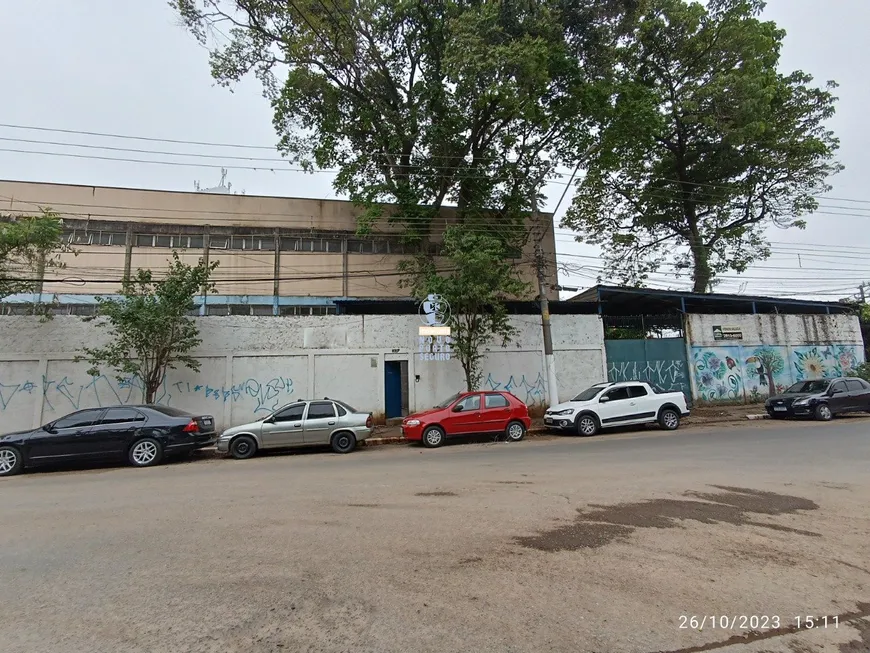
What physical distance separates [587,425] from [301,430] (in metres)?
8.39

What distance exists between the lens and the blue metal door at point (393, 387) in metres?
17.7

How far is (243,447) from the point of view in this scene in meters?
11.9

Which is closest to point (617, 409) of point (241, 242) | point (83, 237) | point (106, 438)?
point (106, 438)

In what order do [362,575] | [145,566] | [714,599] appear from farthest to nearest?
[145,566] → [362,575] → [714,599]

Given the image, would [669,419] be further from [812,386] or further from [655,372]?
[812,386]

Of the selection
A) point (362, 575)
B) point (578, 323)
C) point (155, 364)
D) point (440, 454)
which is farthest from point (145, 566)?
point (578, 323)

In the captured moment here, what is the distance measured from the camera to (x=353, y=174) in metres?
21.2

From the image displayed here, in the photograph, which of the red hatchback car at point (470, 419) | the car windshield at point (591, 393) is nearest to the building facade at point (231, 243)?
the car windshield at point (591, 393)

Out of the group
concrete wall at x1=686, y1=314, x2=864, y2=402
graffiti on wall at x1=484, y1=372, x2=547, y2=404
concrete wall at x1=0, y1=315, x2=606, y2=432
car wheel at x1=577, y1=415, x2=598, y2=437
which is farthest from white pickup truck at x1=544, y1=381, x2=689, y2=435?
concrete wall at x1=686, y1=314, x2=864, y2=402

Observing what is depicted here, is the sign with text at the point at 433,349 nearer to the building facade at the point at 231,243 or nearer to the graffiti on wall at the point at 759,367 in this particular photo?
the building facade at the point at 231,243

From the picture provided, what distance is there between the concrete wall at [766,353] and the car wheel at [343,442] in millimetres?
15753

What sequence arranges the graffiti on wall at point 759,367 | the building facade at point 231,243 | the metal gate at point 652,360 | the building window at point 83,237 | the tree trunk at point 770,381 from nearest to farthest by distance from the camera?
the metal gate at point 652,360
the graffiti on wall at point 759,367
the tree trunk at point 770,381
the building window at point 83,237
the building facade at point 231,243

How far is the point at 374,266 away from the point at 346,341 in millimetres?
9065

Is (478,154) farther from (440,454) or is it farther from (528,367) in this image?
(440,454)
